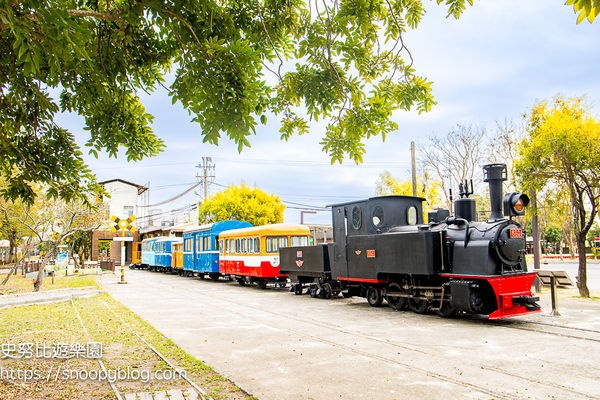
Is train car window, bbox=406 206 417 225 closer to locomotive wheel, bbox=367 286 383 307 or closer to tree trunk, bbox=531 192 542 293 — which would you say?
locomotive wheel, bbox=367 286 383 307

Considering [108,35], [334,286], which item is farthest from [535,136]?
[108,35]

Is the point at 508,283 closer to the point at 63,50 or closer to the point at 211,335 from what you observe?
the point at 211,335

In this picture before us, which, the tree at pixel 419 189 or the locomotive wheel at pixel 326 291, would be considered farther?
the tree at pixel 419 189

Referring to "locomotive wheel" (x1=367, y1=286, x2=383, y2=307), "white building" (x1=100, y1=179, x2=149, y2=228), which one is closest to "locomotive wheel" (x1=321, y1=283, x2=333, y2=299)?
"locomotive wheel" (x1=367, y1=286, x2=383, y2=307)

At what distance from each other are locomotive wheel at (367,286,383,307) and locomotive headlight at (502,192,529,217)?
426 centimetres

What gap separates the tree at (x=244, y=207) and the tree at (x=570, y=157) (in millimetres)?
25404

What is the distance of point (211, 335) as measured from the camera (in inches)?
342

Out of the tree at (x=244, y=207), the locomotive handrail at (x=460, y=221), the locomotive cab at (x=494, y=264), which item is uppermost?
the tree at (x=244, y=207)

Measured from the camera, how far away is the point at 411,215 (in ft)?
41.0

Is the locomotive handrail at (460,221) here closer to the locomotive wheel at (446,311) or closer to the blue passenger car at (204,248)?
the locomotive wheel at (446,311)

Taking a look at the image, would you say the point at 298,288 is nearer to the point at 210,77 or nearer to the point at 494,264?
the point at 494,264

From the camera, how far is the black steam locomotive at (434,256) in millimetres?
9305

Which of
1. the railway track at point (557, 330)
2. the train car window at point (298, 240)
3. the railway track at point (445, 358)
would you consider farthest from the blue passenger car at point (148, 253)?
the railway track at point (557, 330)

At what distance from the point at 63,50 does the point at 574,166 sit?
13.1 m
